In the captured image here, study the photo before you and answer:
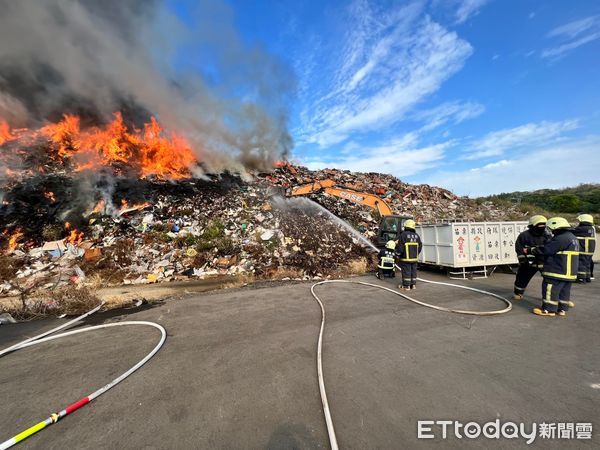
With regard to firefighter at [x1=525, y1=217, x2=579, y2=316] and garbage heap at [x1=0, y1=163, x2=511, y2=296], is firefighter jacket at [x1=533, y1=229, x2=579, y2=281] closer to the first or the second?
firefighter at [x1=525, y1=217, x2=579, y2=316]

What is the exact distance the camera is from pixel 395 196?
2052 centimetres

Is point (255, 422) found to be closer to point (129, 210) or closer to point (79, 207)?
point (129, 210)

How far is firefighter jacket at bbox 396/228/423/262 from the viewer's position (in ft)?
25.2

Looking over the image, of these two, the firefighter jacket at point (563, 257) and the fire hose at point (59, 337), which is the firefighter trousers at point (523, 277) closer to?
the firefighter jacket at point (563, 257)

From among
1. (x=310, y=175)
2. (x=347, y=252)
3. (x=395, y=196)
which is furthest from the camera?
(x=310, y=175)

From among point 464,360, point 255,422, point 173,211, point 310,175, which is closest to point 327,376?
point 255,422

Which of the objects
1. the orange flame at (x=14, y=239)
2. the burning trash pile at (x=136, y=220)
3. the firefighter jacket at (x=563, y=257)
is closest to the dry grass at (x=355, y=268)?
the burning trash pile at (x=136, y=220)

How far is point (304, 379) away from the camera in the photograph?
3.43m

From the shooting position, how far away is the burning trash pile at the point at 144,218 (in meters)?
10.4

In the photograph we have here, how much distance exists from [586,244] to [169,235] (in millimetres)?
14234

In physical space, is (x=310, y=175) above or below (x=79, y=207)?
above

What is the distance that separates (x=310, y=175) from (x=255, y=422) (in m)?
21.6

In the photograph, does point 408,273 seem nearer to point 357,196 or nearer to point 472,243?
point 472,243

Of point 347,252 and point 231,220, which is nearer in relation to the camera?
point 347,252
